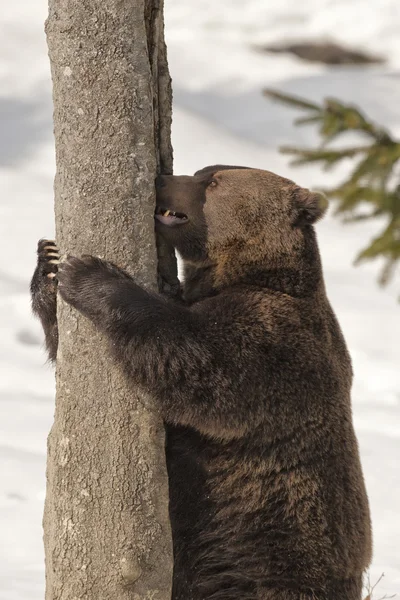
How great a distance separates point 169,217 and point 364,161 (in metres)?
1.06

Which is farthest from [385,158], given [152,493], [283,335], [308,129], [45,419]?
[308,129]

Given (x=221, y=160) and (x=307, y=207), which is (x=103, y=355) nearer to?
(x=307, y=207)

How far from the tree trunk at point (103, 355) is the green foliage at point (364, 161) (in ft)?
3.13

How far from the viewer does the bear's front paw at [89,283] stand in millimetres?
4105

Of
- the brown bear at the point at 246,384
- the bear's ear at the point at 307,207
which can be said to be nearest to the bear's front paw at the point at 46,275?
the brown bear at the point at 246,384

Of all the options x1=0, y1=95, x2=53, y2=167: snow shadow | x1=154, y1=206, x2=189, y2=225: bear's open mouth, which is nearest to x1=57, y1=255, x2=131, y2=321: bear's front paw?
x1=154, y1=206, x2=189, y2=225: bear's open mouth

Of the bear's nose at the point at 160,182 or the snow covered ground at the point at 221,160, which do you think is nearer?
the bear's nose at the point at 160,182

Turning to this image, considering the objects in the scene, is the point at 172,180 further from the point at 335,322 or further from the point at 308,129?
the point at 308,129

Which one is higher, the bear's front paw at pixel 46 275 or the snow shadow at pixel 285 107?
the snow shadow at pixel 285 107

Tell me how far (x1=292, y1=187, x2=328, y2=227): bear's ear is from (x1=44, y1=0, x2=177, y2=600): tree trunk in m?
0.89

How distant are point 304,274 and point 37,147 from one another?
35.0ft

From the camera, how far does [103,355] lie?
4117 mm

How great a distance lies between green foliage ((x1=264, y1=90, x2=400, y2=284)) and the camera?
4758 millimetres

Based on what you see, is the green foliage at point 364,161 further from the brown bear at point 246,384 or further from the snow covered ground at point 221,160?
the snow covered ground at point 221,160
